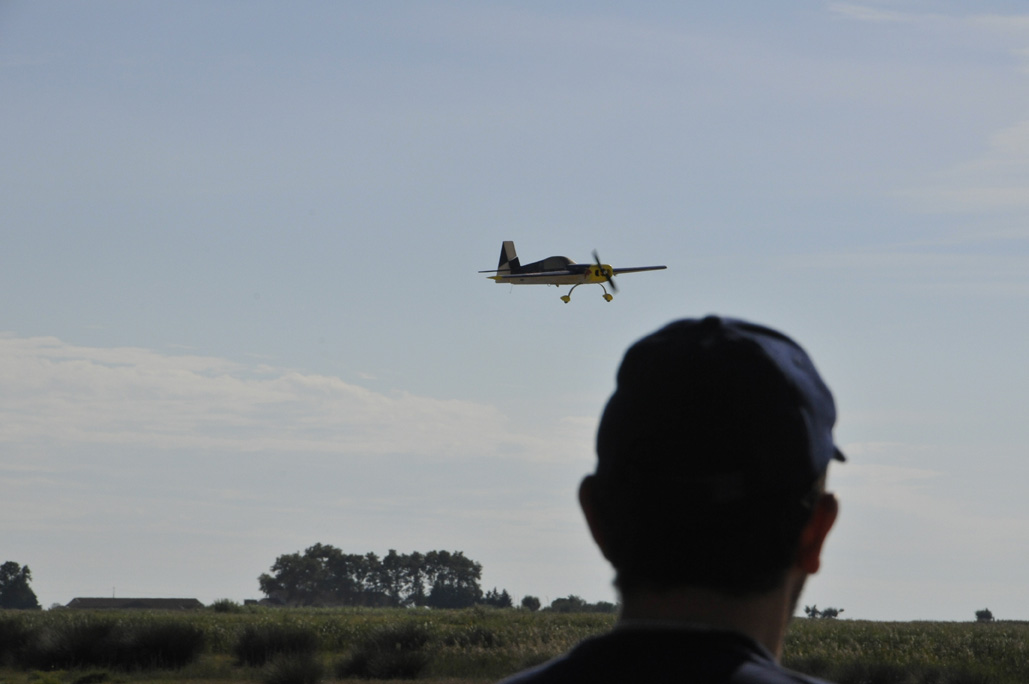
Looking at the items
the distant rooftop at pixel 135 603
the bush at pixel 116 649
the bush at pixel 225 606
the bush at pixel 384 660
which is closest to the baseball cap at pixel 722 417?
the bush at pixel 384 660

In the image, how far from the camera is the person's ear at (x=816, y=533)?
5.65ft

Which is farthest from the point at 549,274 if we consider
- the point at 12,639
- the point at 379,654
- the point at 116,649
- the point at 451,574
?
the point at 451,574

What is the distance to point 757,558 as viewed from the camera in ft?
5.48

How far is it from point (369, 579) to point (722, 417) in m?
171

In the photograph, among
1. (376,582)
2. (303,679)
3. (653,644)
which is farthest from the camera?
(376,582)

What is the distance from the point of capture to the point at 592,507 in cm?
185

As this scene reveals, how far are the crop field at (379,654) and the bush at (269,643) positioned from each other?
1.9 inches

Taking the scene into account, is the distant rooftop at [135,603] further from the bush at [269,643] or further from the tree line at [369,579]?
the bush at [269,643]

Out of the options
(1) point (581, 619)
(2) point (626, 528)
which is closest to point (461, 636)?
(1) point (581, 619)

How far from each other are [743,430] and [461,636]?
45.3m

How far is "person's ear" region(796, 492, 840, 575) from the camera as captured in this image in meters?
1.72

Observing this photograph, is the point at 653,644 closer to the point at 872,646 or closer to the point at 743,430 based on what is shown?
the point at 743,430

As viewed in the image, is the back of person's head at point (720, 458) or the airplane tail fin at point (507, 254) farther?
the airplane tail fin at point (507, 254)

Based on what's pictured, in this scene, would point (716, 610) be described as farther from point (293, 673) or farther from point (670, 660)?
point (293, 673)
